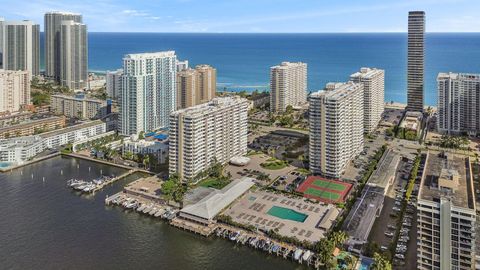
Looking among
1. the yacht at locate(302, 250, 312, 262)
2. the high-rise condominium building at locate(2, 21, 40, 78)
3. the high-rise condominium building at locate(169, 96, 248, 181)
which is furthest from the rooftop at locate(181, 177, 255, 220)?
the high-rise condominium building at locate(2, 21, 40, 78)

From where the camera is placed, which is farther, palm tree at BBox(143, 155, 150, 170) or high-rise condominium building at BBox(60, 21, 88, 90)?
high-rise condominium building at BBox(60, 21, 88, 90)

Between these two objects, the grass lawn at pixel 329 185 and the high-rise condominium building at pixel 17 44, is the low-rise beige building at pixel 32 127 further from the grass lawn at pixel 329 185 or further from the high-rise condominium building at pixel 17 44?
the high-rise condominium building at pixel 17 44

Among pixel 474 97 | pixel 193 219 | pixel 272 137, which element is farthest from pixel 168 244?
pixel 474 97

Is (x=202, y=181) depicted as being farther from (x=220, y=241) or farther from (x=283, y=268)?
(x=283, y=268)

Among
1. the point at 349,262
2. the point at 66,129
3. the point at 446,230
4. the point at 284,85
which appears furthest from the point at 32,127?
Answer: the point at 446,230

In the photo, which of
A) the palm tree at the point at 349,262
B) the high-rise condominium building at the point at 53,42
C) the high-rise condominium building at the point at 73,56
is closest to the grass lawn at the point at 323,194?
the palm tree at the point at 349,262

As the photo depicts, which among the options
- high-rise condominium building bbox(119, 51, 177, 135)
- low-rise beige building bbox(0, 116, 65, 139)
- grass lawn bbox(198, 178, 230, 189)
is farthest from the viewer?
low-rise beige building bbox(0, 116, 65, 139)

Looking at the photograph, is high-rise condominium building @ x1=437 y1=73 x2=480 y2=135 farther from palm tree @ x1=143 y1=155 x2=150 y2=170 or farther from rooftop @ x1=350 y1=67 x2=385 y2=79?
palm tree @ x1=143 y1=155 x2=150 y2=170
